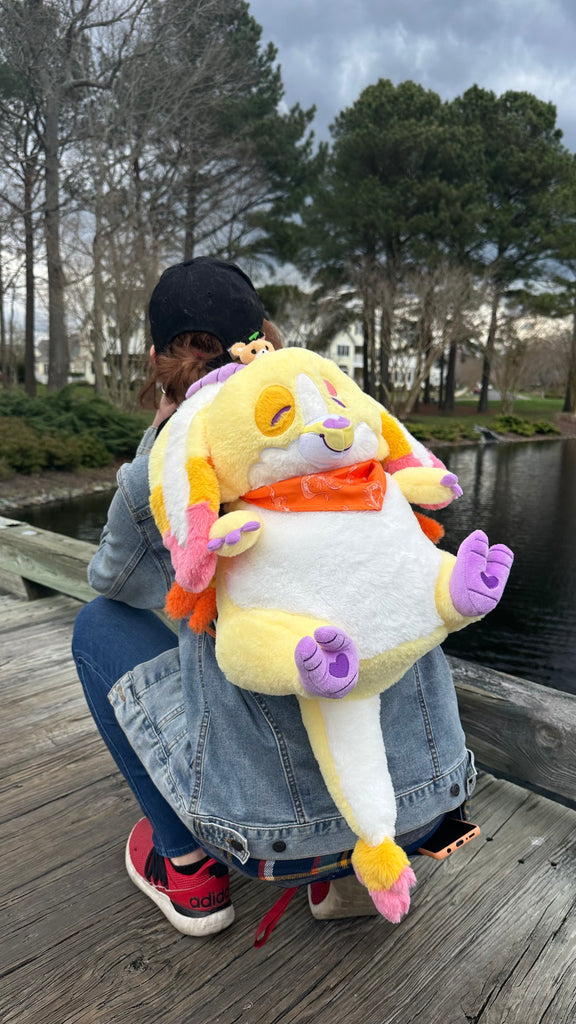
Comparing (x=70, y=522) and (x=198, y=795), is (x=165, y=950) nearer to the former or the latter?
(x=198, y=795)

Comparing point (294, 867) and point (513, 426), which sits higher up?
point (513, 426)

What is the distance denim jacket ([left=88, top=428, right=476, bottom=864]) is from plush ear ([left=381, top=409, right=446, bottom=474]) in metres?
0.28

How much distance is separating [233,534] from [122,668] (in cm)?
54

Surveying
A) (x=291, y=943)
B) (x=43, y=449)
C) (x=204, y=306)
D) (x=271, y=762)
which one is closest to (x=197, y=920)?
(x=291, y=943)

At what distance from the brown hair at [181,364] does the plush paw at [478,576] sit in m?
0.62

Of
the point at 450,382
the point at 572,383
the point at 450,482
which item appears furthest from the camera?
the point at 450,382

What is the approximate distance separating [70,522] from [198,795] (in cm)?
690

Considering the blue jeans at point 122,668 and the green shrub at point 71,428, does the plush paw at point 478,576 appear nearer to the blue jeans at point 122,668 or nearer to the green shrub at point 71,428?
the blue jeans at point 122,668

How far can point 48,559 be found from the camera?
9.44ft

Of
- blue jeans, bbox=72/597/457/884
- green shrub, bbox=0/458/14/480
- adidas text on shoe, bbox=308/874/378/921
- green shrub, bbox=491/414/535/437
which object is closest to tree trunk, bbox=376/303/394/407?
green shrub, bbox=491/414/535/437

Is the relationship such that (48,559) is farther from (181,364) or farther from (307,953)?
(307,953)

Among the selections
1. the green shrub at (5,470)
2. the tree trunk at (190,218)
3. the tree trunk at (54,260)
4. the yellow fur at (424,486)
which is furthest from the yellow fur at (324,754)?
the tree trunk at (190,218)

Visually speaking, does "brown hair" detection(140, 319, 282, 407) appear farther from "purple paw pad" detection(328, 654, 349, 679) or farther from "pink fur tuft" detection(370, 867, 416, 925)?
"pink fur tuft" detection(370, 867, 416, 925)

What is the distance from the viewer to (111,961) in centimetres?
114
